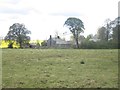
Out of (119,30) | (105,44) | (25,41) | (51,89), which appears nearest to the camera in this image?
(51,89)

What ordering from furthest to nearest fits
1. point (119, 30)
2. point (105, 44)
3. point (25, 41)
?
point (25, 41), point (105, 44), point (119, 30)

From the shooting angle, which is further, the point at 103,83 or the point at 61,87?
the point at 103,83

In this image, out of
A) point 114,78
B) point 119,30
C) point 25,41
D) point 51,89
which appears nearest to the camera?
point 51,89

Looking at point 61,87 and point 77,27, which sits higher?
point 77,27

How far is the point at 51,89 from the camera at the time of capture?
982 centimetres

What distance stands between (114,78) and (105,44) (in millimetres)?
51572

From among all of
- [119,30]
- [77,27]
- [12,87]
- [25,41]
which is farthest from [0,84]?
[77,27]

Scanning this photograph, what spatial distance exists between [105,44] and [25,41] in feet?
74.6

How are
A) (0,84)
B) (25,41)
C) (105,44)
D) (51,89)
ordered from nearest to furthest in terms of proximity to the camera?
1. (51,89)
2. (0,84)
3. (105,44)
4. (25,41)

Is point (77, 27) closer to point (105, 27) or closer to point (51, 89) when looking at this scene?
point (105, 27)

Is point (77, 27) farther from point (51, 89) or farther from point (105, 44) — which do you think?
point (51, 89)

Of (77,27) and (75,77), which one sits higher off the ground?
(77,27)

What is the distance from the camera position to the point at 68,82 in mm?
11141

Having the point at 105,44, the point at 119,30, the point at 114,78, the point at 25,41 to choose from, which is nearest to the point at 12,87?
the point at 114,78
